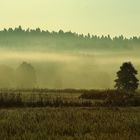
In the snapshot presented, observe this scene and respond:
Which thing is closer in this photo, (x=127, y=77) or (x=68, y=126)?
(x=68, y=126)

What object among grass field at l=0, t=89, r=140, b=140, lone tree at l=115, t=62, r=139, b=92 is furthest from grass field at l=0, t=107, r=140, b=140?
lone tree at l=115, t=62, r=139, b=92

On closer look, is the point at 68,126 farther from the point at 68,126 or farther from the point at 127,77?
the point at 127,77

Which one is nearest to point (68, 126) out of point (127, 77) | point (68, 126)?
point (68, 126)

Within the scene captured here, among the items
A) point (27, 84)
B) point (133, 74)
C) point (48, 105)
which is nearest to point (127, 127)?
point (48, 105)

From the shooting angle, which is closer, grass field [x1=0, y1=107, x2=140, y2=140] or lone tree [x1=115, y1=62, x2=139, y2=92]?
grass field [x1=0, y1=107, x2=140, y2=140]

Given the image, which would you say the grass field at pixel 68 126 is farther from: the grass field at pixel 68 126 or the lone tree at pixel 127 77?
the lone tree at pixel 127 77

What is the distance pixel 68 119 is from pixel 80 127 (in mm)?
3768

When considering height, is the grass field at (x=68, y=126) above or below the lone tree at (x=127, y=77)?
below

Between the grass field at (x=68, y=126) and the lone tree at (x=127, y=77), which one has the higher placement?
the lone tree at (x=127, y=77)

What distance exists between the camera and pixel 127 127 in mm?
26094

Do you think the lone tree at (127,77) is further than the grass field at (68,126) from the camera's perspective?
Yes

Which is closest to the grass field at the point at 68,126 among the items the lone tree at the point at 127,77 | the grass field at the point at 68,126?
the grass field at the point at 68,126

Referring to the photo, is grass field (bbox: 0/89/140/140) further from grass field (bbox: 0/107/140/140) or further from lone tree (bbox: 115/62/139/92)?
lone tree (bbox: 115/62/139/92)

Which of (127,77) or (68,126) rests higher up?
(127,77)
